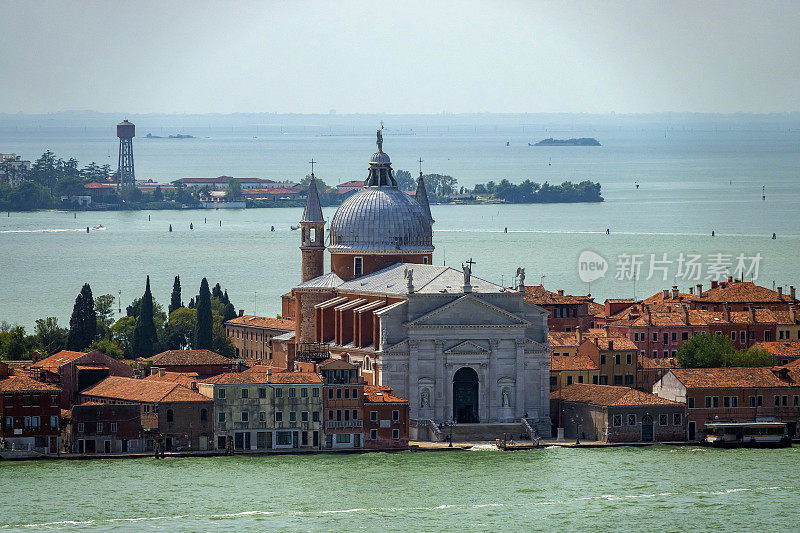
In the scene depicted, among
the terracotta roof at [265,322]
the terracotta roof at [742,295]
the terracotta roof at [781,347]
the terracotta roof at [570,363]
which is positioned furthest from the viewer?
the terracotta roof at [742,295]

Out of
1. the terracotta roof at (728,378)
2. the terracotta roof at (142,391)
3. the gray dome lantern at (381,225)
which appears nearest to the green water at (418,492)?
the terracotta roof at (142,391)

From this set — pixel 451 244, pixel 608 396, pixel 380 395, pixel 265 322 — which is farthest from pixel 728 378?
pixel 451 244

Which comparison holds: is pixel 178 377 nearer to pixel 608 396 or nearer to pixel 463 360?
pixel 463 360

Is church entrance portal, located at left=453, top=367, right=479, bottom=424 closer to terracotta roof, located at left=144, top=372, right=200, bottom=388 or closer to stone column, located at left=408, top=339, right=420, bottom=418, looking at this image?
stone column, located at left=408, top=339, right=420, bottom=418

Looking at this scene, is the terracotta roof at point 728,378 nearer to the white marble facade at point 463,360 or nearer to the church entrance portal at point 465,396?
the white marble facade at point 463,360

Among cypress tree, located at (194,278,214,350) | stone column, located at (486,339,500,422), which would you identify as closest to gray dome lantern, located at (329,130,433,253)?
cypress tree, located at (194,278,214,350)

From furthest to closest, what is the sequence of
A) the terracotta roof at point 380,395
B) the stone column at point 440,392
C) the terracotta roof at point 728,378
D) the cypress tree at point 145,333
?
the cypress tree at point 145,333
the stone column at point 440,392
the terracotta roof at point 728,378
the terracotta roof at point 380,395
